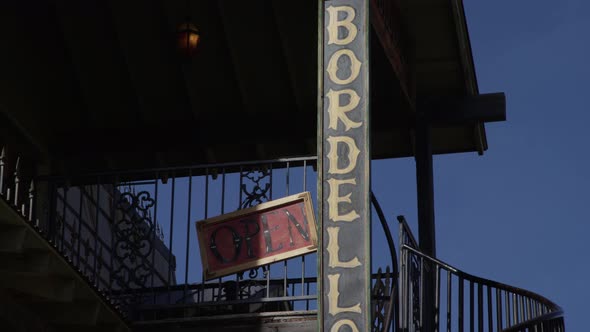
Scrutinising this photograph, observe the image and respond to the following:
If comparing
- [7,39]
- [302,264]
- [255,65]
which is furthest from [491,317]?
[7,39]

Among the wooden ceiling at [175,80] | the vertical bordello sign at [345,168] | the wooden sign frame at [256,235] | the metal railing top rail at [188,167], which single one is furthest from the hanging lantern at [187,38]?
the vertical bordello sign at [345,168]

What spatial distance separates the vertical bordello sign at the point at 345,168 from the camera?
10.3 meters

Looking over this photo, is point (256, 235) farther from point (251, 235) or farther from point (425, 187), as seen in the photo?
point (425, 187)

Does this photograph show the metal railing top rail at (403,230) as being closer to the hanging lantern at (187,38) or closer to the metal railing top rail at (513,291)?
the metal railing top rail at (513,291)

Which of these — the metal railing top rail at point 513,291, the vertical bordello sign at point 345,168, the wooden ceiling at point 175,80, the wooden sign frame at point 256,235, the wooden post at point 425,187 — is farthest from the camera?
the wooden ceiling at point 175,80

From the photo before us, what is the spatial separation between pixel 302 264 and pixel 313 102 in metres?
2.69

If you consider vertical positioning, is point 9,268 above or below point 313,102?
below

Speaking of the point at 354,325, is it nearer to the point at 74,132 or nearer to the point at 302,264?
the point at 302,264

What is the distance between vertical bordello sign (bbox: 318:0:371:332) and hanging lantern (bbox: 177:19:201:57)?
2550 mm

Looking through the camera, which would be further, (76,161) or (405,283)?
(76,161)

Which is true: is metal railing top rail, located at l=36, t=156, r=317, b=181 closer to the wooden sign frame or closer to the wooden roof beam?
the wooden sign frame

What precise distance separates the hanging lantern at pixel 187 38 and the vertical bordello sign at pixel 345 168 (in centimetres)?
255

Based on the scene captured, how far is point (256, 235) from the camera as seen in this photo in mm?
12164

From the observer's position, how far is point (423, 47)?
44.9 feet
